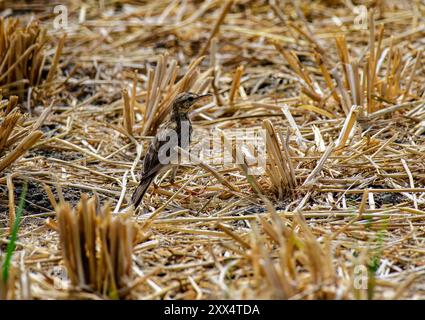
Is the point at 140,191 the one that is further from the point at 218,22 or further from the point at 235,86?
the point at 218,22

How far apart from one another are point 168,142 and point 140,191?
25.4 inches

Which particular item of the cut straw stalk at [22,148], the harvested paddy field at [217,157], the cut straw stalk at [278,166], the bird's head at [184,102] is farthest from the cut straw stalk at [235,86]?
the cut straw stalk at [22,148]

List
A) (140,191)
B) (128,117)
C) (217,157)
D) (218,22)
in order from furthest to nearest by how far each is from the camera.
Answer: (218,22), (128,117), (217,157), (140,191)

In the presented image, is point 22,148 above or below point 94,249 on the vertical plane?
below

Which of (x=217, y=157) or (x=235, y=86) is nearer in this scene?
(x=217, y=157)

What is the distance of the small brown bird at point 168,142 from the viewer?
18.2ft

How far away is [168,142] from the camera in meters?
6.04

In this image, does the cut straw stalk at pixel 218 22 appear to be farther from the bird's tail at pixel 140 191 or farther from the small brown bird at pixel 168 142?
the bird's tail at pixel 140 191

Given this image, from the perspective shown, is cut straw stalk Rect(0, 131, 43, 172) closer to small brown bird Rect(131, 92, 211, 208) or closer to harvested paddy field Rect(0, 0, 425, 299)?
harvested paddy field Rect(0, 0, 425, 299)

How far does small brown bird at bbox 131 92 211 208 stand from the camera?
556 cm

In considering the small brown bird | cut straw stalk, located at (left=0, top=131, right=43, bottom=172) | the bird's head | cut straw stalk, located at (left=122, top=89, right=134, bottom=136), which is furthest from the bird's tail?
cut straw stalk, located at (left=122, top=89, right=134, bottom=136)

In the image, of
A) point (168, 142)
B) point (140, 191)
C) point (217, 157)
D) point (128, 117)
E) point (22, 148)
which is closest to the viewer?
point (22, 148)

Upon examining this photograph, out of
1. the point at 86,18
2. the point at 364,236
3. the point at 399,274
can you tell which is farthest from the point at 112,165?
the point at 86,18

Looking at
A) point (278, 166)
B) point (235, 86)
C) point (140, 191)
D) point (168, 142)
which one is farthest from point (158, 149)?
point (235, 86)
